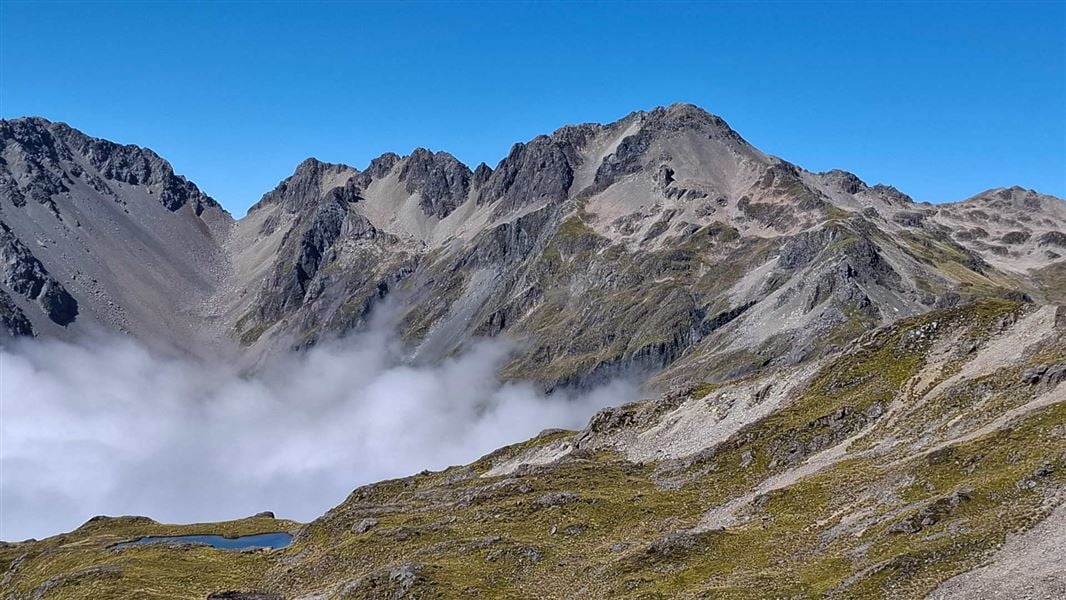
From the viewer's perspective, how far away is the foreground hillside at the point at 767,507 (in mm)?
50406

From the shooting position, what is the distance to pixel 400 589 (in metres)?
64.8

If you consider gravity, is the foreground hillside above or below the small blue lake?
below

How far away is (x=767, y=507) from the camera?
70.1 meters

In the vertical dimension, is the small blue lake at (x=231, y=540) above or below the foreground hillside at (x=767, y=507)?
above

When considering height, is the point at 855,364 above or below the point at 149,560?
below

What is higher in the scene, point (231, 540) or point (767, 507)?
point (231, 540)

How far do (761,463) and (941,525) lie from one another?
35.0 m

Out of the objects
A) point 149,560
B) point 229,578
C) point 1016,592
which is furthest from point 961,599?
point 149,560

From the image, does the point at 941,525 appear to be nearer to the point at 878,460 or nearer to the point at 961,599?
the point at 961,599

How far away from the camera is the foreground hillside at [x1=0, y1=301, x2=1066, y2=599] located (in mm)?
50406

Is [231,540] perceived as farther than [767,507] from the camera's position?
Yes

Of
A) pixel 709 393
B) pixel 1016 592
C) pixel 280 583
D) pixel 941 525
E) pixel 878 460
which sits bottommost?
pixel 1016 592

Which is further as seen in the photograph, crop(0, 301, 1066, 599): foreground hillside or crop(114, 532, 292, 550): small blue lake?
crop(114, 532, 292, 550): small blue lake

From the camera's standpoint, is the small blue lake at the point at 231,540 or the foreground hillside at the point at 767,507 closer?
the foreground hillside at the point at 767,507
